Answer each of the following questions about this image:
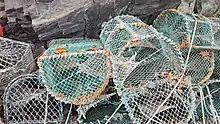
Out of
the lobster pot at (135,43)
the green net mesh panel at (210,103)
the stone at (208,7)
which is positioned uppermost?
the lobster pot at (135,43)

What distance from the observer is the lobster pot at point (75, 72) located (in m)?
3.22

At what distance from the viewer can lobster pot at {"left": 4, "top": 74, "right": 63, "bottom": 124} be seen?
3.34m

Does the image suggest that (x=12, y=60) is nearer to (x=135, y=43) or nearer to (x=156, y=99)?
(x=135, y=43)

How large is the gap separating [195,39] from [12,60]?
156 cm

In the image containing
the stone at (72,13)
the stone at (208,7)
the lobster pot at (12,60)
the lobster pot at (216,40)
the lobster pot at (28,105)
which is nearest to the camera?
the lobster pot at (28,105)

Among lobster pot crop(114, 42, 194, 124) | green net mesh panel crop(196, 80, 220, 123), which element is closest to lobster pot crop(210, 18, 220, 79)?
green net mesh panel crop(196, 80, 220, 123)

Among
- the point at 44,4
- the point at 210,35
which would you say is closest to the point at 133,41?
the point at 210,35

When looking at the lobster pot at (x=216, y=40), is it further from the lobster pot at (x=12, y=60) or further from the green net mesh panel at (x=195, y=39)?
the lobster pot at (x=12, y=60)

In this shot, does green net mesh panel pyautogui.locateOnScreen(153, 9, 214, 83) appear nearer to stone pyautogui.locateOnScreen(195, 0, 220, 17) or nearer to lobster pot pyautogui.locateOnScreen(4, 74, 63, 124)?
stone pyautogui.locateOnScreen(195, 0, 220, 17)

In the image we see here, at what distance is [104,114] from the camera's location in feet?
11.3

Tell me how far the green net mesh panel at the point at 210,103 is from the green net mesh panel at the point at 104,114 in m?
0.59

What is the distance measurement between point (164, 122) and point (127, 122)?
33 cm

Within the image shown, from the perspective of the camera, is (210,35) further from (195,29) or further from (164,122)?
(164,122)

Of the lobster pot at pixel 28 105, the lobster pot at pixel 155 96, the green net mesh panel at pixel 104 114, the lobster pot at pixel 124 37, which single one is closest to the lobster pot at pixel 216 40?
the lobster pot at pixel 155 96
